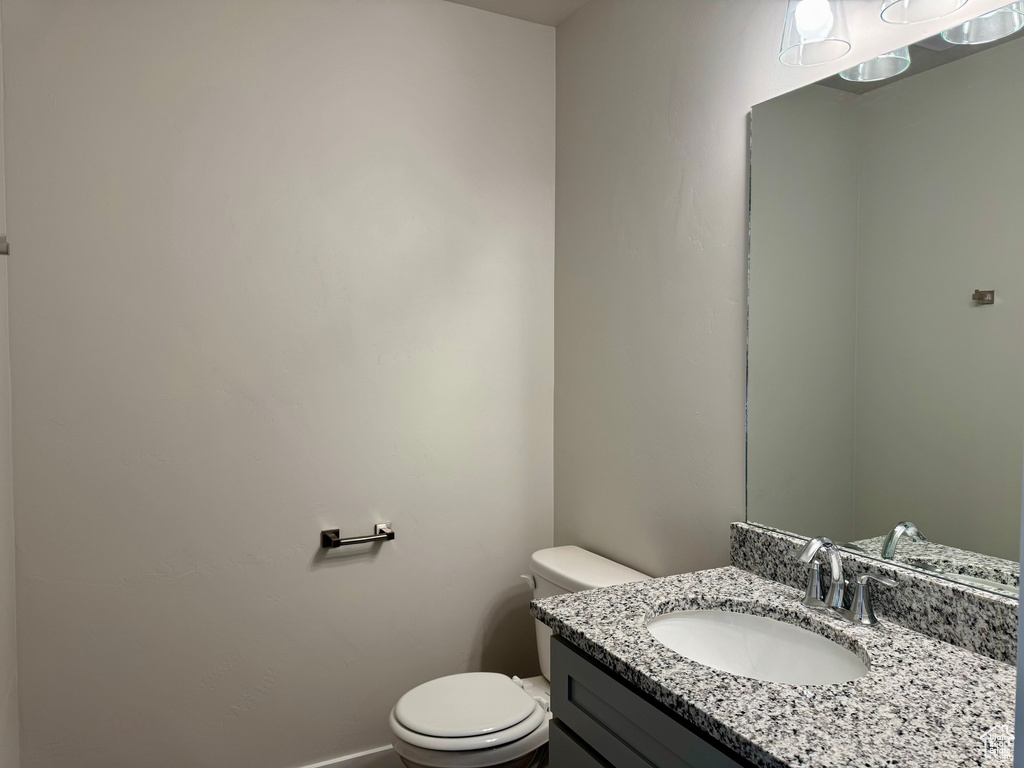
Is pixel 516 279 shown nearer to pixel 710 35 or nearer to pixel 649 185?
pixel 649 185

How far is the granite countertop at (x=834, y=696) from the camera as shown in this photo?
0.82 metres

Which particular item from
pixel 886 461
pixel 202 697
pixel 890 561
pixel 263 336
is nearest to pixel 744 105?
pixel 886 461

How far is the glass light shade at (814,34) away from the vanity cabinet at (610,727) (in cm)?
120

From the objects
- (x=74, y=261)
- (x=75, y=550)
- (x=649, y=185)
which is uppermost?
(x=649, y=185)

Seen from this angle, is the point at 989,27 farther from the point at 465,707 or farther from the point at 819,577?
the point at 465,707

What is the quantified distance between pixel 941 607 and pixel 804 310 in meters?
0.62

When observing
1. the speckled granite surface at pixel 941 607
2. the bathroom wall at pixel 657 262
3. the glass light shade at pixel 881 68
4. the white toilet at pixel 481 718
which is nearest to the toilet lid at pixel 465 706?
the white toilet at pixel 481 718

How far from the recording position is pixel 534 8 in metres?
2.17

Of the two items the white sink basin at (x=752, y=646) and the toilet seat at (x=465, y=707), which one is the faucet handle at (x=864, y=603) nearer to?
the white sink basin at (x=752, y=646)

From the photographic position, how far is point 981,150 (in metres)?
1.13

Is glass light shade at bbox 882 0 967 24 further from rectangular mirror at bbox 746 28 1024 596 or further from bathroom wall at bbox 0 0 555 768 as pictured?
bathroom wall at bbox 0 0 555 768

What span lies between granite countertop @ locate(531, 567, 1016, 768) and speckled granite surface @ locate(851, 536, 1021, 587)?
0.41ft

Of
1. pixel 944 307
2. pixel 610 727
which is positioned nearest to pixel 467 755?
pixel 610 727

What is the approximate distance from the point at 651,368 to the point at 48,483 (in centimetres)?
155
